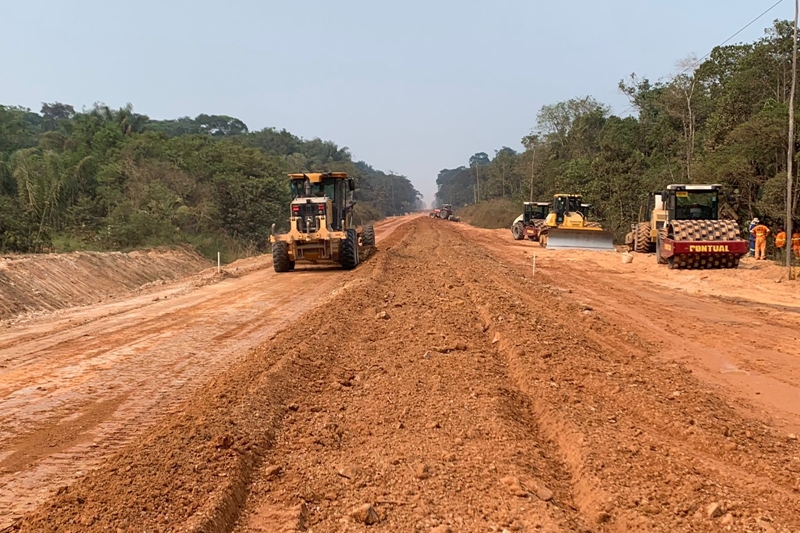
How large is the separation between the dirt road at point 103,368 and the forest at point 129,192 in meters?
7.63

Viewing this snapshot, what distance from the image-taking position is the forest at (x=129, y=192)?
19.3 m

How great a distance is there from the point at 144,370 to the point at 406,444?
3.91 m

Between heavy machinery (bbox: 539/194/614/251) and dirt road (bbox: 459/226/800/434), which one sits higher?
heavy machinery (bbox: 539/194/614/251)

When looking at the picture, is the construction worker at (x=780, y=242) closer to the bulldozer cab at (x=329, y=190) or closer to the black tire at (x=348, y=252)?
the black tire at (x=348, y=252)

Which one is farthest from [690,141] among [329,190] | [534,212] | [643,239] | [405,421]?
[405,421]

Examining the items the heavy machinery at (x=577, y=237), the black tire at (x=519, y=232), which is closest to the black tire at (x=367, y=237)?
the heavy machinery at (x=577, y=237)

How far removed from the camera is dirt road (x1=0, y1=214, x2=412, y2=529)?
4.30 m

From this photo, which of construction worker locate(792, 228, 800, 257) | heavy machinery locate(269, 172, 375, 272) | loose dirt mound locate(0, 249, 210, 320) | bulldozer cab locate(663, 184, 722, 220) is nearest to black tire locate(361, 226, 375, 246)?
heavy machinery locate(269, 172, 375, 272)

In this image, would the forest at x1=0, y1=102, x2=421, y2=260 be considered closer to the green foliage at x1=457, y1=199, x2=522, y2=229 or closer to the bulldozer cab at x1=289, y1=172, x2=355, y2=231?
the bulldozer cab at x1=289, y1=172, x2=355, y2=231

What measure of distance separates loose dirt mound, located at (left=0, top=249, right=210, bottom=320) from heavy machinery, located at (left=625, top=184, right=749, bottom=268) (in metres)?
15.4

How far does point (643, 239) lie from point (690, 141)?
14.7 meters

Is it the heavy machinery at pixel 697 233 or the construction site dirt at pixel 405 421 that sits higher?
the heavy machinery at pixel 697 233

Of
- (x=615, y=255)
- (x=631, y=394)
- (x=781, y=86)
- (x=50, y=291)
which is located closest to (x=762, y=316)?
(x=631, y=394)

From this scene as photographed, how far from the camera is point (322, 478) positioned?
12.2 feet
